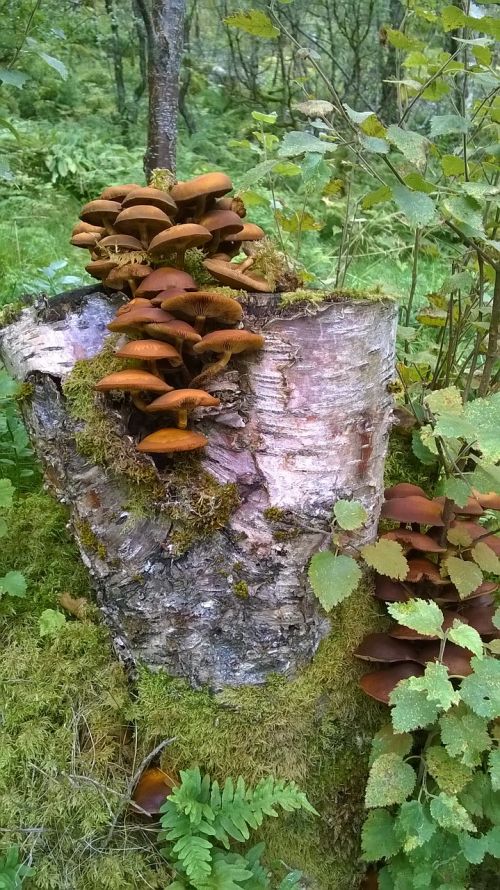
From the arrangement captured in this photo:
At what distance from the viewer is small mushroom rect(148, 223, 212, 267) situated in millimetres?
2342

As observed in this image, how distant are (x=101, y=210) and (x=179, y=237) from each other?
0.57m

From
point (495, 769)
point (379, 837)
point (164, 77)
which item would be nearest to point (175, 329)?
point (495, 769)

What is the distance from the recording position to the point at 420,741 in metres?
2.46

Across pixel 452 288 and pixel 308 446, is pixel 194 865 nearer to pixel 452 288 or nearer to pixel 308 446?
pixel 308 446

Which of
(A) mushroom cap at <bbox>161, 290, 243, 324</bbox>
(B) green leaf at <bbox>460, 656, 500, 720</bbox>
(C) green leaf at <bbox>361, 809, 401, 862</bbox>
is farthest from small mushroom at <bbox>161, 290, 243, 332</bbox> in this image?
(C) green leaf at <bbox>361, 809, 401, 862</bbox>

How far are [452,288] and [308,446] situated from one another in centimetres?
119

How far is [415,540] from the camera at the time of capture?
2531mm

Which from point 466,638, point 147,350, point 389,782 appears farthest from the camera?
point 147,350

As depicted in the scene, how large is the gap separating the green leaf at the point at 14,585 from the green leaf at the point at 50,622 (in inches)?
7.4

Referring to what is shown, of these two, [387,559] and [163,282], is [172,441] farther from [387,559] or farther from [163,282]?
[387,559]

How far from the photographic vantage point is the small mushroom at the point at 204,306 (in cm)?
224

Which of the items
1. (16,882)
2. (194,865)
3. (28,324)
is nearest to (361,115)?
(28,324)

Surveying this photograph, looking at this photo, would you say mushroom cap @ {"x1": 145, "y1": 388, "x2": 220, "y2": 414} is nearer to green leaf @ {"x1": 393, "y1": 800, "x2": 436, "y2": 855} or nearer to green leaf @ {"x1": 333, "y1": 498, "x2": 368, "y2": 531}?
green leaf @ {"x1": 333, "y1": 498, "x2": 368, "y2": 531}

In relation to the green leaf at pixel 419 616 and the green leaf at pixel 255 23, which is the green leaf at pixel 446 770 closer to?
the green leaf at pixel 419 616
